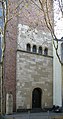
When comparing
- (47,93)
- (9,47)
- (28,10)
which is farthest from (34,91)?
(28,10)

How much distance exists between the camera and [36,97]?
22438mm

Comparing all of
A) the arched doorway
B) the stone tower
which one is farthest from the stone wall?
the arched doorway

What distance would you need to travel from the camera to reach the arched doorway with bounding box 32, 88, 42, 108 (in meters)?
22.1

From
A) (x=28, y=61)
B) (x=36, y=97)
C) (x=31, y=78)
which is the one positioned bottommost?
(x=36, y=97)

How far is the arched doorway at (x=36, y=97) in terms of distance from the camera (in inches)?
Answer: 870

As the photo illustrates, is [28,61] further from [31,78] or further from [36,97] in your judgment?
[36,97]

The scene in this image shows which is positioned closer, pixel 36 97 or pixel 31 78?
pixel 31 78

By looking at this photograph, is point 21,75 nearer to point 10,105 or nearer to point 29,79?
point 29,79

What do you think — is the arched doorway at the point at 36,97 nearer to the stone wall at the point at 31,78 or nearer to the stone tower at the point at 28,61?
the stone tower at the point at 28,61

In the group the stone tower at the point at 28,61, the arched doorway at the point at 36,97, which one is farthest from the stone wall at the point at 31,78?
the arched doorway at the point at 36,97

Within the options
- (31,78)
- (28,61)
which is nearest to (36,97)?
(31,78)

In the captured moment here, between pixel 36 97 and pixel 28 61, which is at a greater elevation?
pixel 28 61

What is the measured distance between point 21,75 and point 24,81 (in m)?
0.58

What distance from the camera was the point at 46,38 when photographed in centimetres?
2397
